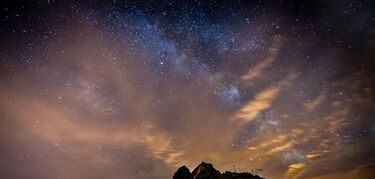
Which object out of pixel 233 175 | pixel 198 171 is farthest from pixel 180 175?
pixel 233 175

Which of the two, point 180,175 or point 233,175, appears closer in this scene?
point 233,175

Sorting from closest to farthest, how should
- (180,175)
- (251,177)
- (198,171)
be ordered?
(251,177) < (198,171) < (180,175)

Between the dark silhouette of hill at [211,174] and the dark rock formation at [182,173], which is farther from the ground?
the dark rock formation at [182,173]

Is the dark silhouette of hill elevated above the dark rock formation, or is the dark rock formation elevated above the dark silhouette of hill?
the dark rock formation

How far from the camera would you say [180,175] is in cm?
4722

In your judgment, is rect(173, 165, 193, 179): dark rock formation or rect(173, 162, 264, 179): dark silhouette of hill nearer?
rect(173, 162, 264, 179): dark silhouette of hill

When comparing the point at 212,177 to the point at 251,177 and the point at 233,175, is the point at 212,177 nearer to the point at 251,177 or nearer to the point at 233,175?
the point at 233,175

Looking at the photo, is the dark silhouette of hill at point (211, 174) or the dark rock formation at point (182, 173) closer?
the dark silhouette of hill at point (211, 174)

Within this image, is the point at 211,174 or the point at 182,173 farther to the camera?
the point at 182,173

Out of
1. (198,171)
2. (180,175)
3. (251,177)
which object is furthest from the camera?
(180,175)

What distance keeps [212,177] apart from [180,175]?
9.72 m

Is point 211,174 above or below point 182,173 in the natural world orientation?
below

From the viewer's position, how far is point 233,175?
37.8 metres

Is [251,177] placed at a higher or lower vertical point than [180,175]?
lower
